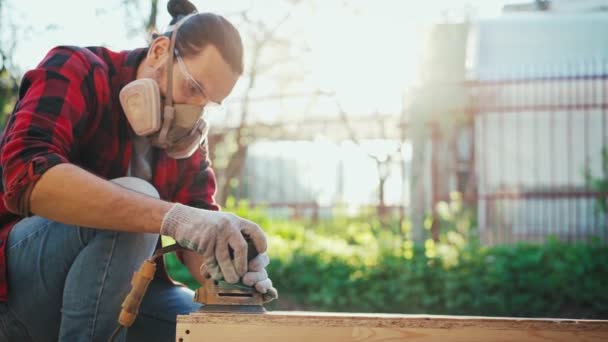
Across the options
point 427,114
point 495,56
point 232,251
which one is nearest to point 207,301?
point 232,251

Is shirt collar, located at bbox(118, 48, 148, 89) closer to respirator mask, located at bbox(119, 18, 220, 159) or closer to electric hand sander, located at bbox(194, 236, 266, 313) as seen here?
respirator mask, located at bbox(119, 18, 220, 159)

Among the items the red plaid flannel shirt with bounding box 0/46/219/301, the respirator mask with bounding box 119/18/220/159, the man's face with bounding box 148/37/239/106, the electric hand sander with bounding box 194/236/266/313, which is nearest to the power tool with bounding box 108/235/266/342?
the electric hand sander with bounding box 194/236/266/313

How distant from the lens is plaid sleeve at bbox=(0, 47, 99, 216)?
200 centimetres

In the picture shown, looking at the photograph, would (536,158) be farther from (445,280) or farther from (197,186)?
(197,186)

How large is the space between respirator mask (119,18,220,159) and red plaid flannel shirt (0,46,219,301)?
0.34ft

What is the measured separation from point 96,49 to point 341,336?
4.58 ft

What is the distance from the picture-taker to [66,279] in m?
2.16

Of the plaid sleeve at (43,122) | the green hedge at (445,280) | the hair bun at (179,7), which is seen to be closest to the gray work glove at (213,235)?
the plaid sleeve at (43,122)

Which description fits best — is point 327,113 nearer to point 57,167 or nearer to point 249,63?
point 249,63

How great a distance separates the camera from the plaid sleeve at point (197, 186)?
9.09 ft

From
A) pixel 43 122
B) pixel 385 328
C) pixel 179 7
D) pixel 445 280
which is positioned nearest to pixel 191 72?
pixel 179 7

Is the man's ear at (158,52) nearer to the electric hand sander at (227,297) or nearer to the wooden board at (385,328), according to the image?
the electric hand sander at (227,297)

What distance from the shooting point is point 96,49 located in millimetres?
2525

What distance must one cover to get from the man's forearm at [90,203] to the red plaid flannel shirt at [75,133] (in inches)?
1.4
